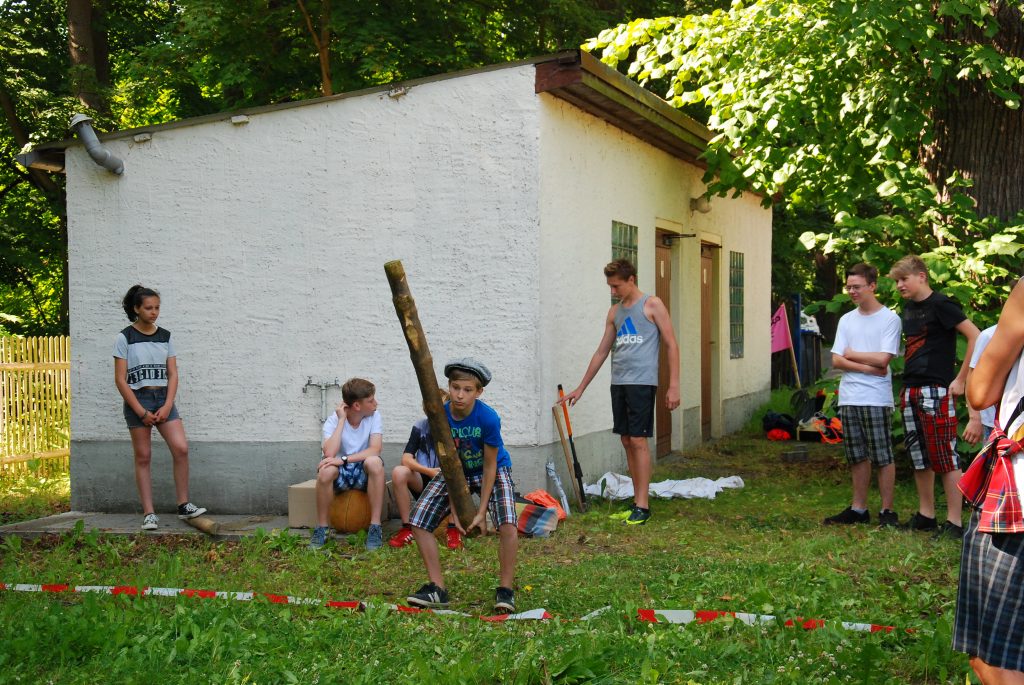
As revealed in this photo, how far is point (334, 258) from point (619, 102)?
274cm

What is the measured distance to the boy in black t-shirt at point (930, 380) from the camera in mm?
7383

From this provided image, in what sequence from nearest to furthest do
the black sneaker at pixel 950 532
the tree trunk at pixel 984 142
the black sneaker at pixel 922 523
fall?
the black sneaker at pixel 950 532
the black sneaker at pixel 922 523
the tree trunk at pixel 984 142

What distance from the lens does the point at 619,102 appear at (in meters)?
9.46

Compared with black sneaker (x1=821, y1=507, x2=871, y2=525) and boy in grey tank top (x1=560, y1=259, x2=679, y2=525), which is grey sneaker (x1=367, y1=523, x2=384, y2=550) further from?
black sneaker (x1=821, y1=507, x2=871, y2=525)

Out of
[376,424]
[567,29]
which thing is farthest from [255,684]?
[567,29]

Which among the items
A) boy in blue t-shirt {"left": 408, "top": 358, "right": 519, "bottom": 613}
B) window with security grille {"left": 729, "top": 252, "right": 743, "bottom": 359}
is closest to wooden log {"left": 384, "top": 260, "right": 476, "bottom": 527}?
boy in blue t-shirt {"left": 408, "top": 358, "right": 519, "bottom": 613}

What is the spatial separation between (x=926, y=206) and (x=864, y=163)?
0.82 meters

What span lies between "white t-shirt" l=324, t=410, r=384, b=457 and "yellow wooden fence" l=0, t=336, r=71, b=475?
4.53 metres

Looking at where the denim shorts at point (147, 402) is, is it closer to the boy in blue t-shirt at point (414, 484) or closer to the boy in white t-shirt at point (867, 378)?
the boy in blue t-shirt at point (414, 484)

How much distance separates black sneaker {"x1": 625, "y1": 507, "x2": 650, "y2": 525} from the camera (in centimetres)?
831

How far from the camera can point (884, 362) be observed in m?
7.72

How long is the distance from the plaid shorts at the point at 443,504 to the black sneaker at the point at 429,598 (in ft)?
1.05

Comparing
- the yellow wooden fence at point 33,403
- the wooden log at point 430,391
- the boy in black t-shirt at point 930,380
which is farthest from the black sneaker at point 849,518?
the yellow wooden fence at point 33,403

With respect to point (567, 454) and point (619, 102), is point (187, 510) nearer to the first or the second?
point (567, 454)
